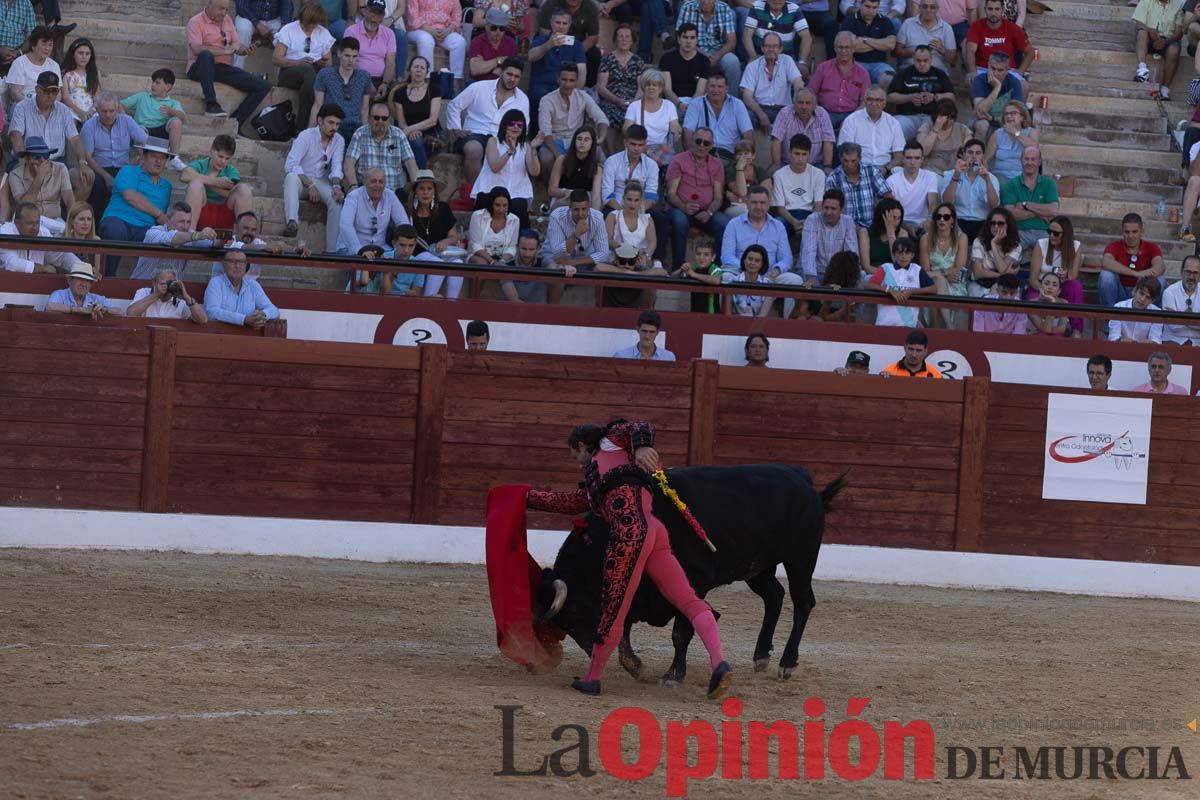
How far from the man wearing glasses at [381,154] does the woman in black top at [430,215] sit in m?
0.30

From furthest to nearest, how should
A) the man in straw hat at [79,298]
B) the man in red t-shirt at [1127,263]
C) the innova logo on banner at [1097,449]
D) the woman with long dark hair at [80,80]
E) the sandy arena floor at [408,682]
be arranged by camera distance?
the man in red t-shirt at [1127,263] → the woman with long dark hair at [80,80] → the innova logo on banner at [1097,449] → the man in straw hat at [79,298] → the sandy arena floor at [408,682]

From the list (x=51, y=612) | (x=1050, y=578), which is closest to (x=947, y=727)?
(x=51, y=612)

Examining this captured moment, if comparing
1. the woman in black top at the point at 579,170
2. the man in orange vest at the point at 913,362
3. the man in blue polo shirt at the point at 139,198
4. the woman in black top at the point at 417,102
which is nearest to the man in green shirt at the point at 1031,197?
the man in orange vest at the point at 913,362

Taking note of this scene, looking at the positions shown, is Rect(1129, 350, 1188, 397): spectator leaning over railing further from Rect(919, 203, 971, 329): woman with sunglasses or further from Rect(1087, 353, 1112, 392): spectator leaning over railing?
Rect(919, 203, 971, 329): woman with sunglasses

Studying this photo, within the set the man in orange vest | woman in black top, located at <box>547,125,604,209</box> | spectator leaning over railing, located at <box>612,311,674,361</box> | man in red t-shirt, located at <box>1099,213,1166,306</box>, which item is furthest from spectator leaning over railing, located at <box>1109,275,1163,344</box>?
woman in black top, located at <box>547,125,604,209</box>

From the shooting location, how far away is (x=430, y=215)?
38.8 ft

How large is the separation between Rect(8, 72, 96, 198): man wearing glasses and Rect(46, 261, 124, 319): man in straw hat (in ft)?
4.75

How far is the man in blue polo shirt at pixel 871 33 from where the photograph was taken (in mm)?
14141

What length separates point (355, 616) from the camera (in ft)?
26.2

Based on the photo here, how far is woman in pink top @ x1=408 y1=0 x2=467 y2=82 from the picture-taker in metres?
13.6

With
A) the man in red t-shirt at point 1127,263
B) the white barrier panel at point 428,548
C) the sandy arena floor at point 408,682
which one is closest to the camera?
the sandy arena floor at point 408,682

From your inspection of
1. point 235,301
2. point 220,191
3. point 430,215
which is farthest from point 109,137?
point 430,215

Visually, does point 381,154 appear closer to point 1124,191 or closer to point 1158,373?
point 1158,373

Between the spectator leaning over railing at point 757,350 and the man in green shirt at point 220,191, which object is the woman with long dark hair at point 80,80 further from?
the spectator leaning over railing at point 757,350
